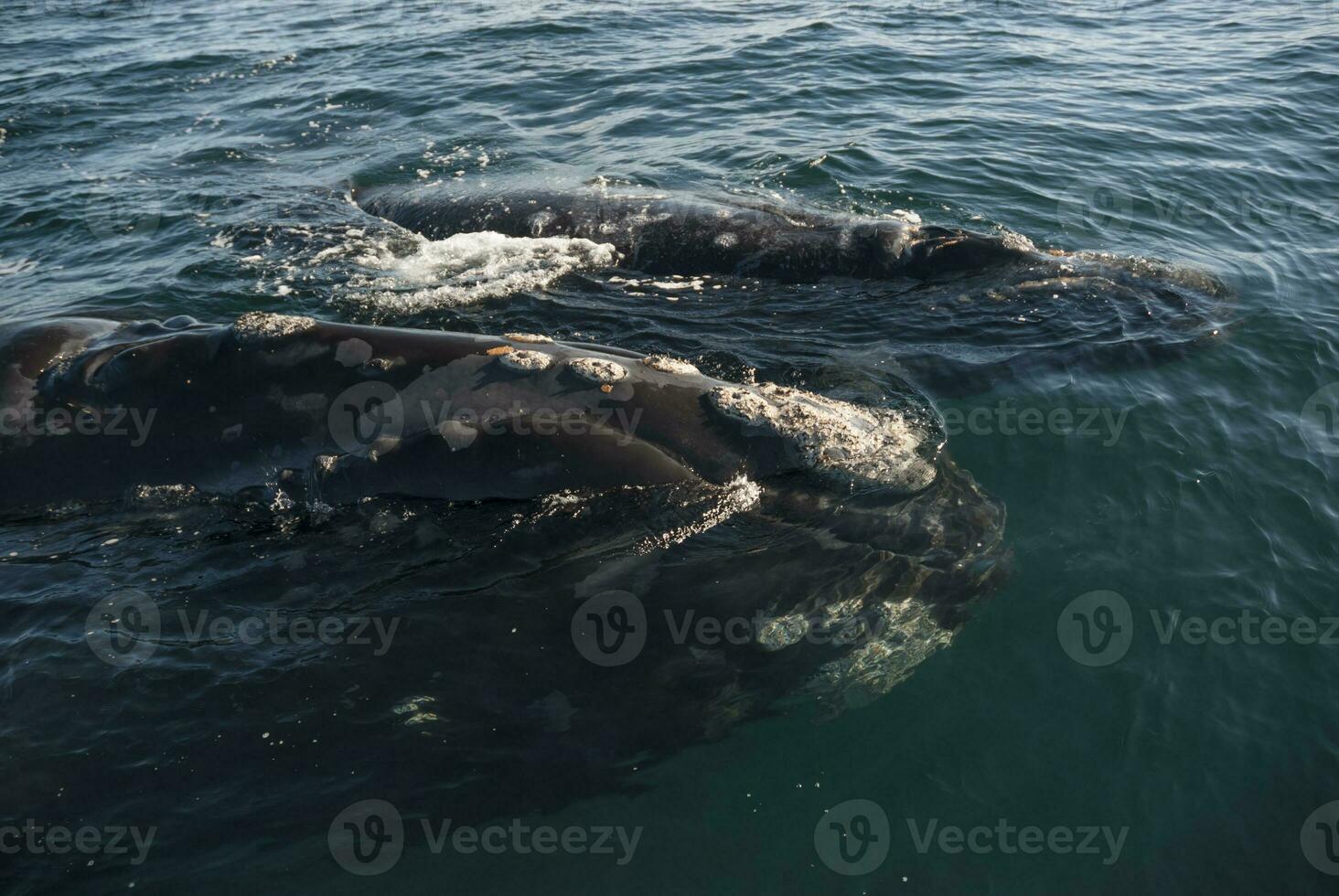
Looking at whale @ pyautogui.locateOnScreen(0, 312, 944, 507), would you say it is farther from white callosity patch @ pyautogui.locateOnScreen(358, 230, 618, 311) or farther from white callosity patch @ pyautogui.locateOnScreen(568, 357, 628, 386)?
white callosity patch @ pyautogui.locateOnScreen(358, 230, 618, 311)

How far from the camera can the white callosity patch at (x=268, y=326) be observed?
5574 millimetres

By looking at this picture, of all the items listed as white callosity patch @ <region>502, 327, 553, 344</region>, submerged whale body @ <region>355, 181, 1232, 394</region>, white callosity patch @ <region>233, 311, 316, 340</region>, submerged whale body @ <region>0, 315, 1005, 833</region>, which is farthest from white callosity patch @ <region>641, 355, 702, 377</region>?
submerged whale body @ <region>355, 181, 1232, 394</region>

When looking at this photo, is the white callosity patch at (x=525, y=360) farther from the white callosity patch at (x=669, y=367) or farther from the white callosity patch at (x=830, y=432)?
the white callosity patch at (x=830, y=432)

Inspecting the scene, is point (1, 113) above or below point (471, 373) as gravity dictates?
below

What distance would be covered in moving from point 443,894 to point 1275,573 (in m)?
5.57

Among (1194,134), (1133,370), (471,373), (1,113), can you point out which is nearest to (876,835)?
(471,373)

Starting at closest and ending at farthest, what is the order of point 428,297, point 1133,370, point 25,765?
point 25,765 < point 1133,370 < point 428,297

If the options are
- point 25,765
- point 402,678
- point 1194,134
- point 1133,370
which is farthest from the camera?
point 1194,134

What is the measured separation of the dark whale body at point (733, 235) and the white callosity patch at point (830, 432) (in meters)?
3.23

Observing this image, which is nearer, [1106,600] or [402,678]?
[402,678]

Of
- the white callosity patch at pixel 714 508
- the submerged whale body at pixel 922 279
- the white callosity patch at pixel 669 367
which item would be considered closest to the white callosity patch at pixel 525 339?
the white callosity patch at pixel 669 367

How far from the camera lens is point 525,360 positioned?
559cm

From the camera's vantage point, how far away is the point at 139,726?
5066 mm

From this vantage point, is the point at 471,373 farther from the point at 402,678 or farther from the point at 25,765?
the point at 25,765
